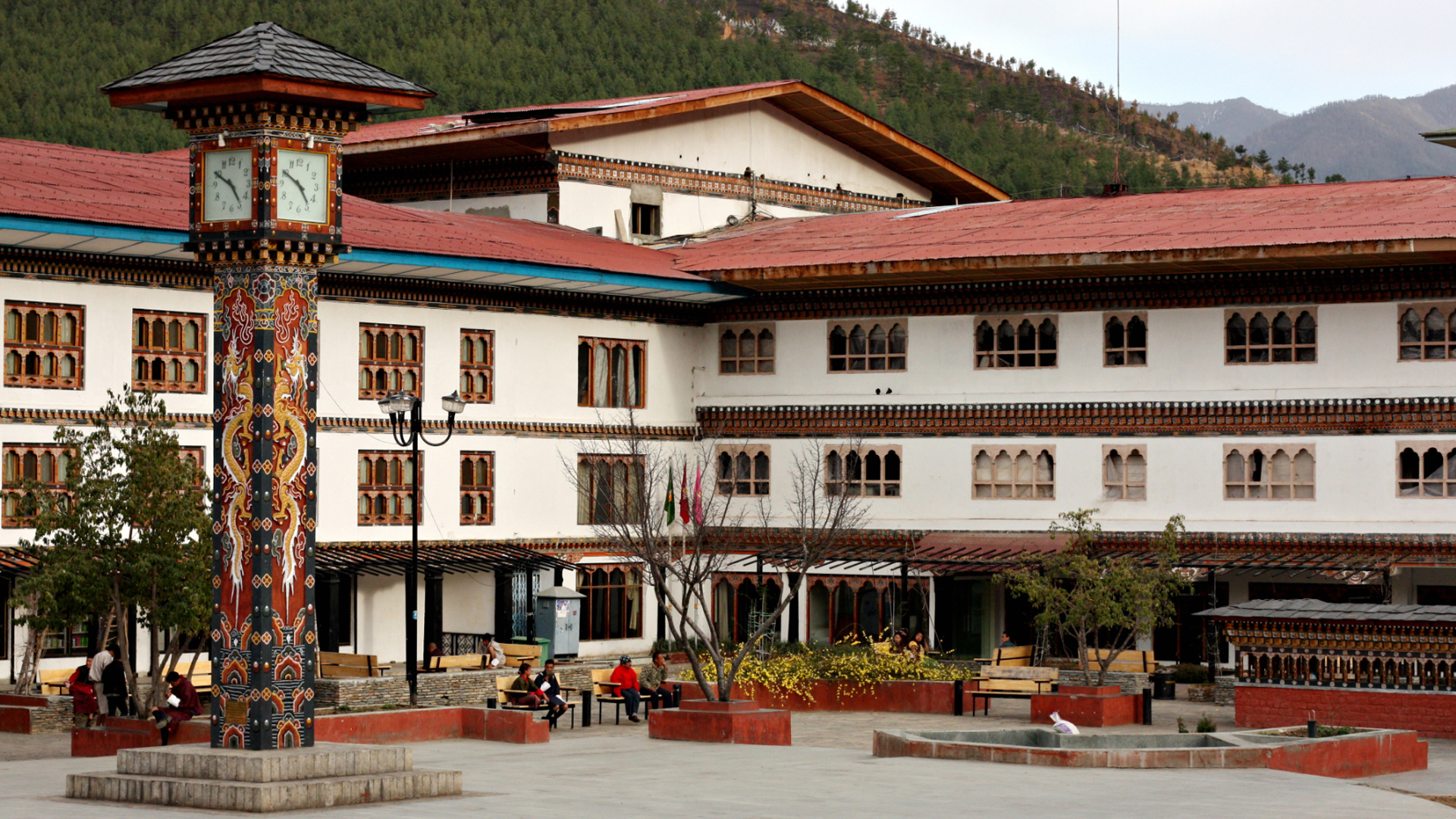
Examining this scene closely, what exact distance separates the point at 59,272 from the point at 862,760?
48.0 ft

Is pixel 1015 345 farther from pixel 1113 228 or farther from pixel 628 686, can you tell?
pixel 628 686

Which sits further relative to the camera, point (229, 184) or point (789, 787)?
point (789, 787)

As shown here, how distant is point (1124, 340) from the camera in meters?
35.3

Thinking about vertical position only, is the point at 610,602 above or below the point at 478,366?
below

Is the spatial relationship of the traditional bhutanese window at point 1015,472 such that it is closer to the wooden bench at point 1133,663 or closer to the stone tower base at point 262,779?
the wooden bench at point 1133,663

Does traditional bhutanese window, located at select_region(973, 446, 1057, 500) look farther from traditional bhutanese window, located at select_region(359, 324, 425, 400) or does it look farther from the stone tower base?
the stone tower base

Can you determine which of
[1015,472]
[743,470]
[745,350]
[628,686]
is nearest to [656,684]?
[628,686]

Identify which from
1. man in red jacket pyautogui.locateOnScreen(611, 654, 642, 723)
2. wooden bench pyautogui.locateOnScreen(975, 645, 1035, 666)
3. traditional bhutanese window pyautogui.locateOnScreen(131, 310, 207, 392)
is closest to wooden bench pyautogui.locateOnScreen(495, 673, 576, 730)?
man in red jacket pyautogui.locateOnScreen(611, 654, 642, 723)

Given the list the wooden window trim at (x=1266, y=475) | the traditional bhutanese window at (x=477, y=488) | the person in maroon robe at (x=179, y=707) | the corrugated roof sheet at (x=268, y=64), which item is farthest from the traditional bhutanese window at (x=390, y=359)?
the corrugated roof sheet at (x=268, y=64)

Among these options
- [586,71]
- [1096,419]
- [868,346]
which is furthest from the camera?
[586,71]

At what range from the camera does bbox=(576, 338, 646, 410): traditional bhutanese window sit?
124ft

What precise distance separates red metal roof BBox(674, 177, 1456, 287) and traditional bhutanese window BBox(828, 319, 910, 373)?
1.44 metres

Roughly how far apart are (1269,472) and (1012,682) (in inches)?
245

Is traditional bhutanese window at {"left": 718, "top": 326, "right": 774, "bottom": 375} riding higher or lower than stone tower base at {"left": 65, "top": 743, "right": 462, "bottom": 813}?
higher
